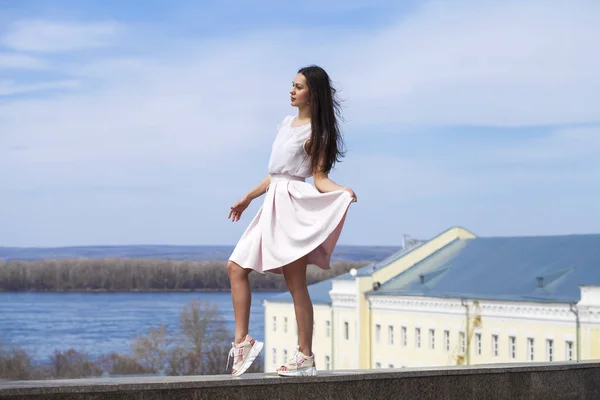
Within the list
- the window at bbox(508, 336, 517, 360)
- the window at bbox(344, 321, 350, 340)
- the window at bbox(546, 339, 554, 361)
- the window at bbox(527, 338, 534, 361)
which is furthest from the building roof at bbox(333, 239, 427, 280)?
the window at bbox(546, 339, 554, 361)

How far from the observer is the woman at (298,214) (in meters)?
7.00

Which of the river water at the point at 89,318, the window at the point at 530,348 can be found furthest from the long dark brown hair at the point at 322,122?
the river water at the point at 89,318

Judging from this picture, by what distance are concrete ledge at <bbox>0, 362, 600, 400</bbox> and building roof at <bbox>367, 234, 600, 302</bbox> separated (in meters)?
45.7

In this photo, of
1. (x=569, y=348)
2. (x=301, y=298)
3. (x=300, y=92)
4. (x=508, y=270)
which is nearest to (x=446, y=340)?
(x=508, y=270)

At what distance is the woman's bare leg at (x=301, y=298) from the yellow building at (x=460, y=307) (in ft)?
150

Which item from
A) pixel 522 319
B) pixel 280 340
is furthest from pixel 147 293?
pixel 522 319

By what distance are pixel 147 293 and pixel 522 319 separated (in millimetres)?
54649

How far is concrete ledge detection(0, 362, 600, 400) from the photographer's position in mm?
6250

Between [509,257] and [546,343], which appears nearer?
[546,343]

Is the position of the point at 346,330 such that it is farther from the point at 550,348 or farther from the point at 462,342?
the point at 550,348

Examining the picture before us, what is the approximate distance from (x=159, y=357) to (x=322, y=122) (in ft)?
334

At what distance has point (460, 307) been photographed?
61500 mm

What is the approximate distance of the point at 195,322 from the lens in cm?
11531

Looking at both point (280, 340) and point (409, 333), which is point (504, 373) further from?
point (280, 340)
